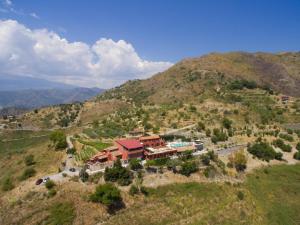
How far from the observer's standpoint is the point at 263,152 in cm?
6694

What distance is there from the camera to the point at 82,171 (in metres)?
49.5

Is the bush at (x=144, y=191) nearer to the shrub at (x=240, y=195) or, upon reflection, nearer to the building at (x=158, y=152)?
the building at (x=158, y=152)

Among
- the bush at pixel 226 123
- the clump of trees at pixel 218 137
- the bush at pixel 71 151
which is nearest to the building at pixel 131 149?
→ the bush at pixel 71 151

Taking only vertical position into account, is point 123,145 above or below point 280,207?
above

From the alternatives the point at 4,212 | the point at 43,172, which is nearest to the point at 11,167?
the point at 43,172

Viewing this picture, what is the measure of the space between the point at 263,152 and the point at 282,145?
988 centimetres

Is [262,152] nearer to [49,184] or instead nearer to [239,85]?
[49,184]

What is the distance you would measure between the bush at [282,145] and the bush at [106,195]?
4839cm

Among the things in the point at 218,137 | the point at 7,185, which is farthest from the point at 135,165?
the point at 218,137

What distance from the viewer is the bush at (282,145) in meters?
72.4

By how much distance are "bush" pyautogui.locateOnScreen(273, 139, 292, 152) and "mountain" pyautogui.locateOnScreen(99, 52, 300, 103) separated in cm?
5331

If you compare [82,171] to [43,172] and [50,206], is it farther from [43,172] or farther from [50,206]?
[43,172]

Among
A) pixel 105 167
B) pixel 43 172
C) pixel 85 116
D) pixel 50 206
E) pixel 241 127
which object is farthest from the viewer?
pixel 85 116

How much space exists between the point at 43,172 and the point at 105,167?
13954 mm
